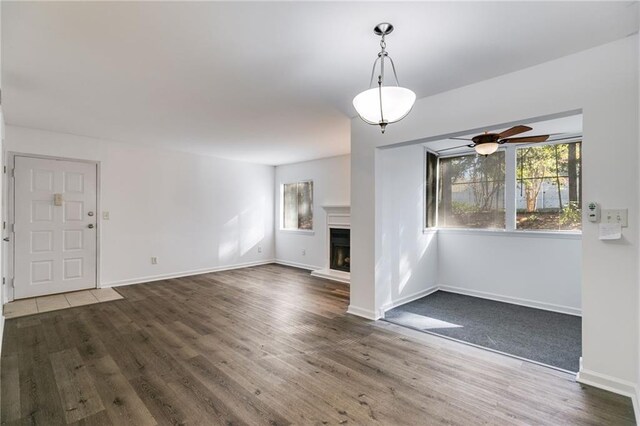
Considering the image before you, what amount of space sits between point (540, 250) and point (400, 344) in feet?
8.61

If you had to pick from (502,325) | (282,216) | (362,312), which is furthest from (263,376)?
(282,216)

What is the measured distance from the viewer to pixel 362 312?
3.66 meters

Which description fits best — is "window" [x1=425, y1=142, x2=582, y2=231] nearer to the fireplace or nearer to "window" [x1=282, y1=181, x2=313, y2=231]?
the fireplace

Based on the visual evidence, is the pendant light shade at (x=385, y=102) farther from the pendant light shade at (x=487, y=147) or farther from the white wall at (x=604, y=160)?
the pendant light shade at (x=487, y=147)

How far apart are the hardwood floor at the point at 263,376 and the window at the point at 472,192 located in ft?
8.06

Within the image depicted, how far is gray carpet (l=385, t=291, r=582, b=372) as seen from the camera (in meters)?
2.77

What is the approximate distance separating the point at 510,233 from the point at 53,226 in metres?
6.65

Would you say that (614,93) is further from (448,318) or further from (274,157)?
(274,157)

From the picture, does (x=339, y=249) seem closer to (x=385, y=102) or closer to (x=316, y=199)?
(x=316, y=199)

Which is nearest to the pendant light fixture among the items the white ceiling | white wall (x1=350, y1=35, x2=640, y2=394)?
the white ceiling

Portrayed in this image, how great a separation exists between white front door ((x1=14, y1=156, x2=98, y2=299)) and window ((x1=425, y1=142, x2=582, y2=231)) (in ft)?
17.5

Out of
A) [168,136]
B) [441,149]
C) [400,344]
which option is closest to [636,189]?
[400,344]

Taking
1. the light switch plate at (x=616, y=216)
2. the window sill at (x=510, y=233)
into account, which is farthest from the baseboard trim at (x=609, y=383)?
the window sill at (x=510, y=233)

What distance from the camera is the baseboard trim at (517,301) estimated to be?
382cm
